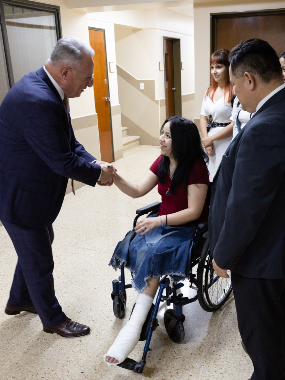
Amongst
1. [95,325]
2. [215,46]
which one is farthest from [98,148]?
[95,325]

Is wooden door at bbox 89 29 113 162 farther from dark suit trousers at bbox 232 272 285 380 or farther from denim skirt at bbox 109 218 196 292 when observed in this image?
dark suit trousers at bbox 232 272 285 380

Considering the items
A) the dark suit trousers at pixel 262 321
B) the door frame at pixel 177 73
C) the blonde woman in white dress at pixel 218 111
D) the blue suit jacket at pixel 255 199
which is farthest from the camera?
the door frame at pixel 177 73

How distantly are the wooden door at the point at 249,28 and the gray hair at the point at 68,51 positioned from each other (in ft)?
10.4

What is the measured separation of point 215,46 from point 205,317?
351 centimetres

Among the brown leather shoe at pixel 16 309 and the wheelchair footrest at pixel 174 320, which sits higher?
the wheelchair footrest at pixel 174 320

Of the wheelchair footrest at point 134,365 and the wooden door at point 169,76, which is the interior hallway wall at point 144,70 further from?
the wheelchair footrest at point 134,365

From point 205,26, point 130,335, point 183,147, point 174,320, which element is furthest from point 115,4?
point 130,335

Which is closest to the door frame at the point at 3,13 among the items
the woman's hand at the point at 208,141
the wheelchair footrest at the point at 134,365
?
the woman's hand at the point at 208,141

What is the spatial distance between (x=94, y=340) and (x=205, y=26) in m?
3.80

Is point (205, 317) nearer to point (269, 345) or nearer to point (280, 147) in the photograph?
point (269, 345)

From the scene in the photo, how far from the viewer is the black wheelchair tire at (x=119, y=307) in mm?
2047

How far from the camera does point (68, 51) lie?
1.72 metres

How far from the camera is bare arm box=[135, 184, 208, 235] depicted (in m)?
1.92

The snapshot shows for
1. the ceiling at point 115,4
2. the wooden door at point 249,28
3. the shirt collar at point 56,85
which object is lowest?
the shirt collar at point 56,85
